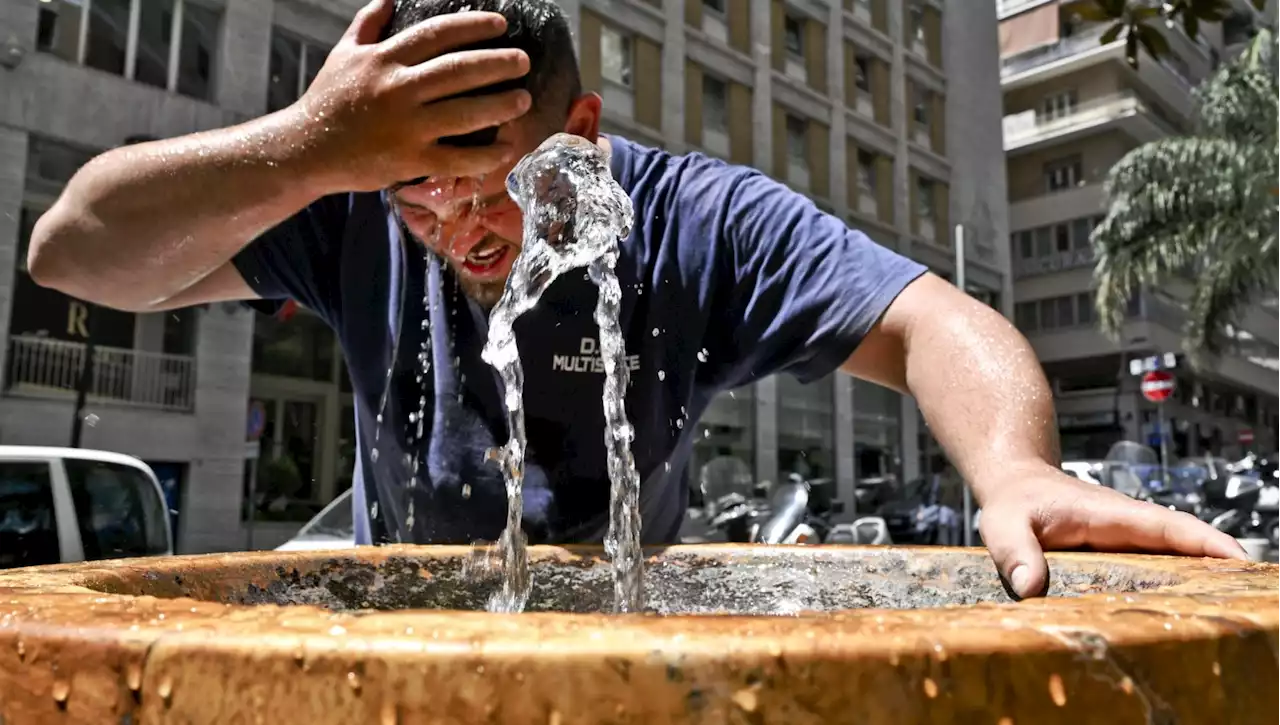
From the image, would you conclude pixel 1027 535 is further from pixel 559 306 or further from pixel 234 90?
pixel 234 90

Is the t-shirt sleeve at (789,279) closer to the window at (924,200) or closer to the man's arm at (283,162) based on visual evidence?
the man's arm at (283,162)

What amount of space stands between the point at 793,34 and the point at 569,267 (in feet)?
36.0

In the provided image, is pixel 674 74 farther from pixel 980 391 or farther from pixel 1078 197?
pixel 1078 197

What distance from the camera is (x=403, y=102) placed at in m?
0.74

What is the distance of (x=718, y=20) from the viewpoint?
10367mm

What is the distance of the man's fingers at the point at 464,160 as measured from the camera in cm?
81

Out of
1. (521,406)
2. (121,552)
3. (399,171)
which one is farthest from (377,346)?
(121,552)

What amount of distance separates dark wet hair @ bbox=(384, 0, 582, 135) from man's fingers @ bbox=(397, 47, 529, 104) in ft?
0.44

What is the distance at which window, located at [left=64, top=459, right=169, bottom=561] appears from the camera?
14.7 ft

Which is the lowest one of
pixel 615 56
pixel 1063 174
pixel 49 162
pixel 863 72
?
pixel 49 162

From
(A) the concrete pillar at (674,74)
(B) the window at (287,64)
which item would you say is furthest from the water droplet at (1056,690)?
(A) the concrete pillar at (674,74)

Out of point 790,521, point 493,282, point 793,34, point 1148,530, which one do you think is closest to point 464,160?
point 493,282

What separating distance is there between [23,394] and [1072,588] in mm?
Answer: 6662

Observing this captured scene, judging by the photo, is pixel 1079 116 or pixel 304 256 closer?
pixel 304 256
